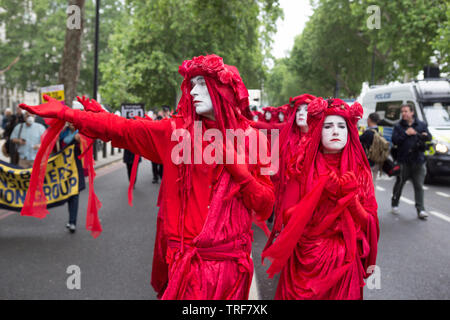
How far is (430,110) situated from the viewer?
508 inches

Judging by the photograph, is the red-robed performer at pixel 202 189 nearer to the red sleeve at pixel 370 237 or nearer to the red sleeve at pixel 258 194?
the red sleeve at pixel 258 194

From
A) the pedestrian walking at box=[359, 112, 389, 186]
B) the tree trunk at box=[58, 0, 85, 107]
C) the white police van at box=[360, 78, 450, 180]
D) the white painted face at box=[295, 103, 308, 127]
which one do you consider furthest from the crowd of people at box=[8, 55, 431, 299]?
the tree trunk at box=[58, 0, 85, 107]

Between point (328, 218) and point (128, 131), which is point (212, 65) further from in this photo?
point (328, 218)

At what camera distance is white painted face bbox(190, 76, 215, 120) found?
8.06 feet

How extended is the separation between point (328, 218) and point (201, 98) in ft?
3.99

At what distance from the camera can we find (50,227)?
6676 millimetres

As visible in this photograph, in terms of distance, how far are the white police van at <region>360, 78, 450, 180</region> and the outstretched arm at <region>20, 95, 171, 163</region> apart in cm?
920

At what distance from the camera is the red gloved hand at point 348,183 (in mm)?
2979

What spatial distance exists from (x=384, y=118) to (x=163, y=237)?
14200mm

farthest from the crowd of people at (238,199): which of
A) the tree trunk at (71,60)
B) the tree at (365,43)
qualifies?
the tree at (365,43)

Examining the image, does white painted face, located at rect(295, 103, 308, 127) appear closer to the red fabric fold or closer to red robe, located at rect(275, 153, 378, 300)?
red robe, located at rect(275, 153, 378, 300)

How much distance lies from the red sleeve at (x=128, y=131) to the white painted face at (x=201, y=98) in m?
0.19

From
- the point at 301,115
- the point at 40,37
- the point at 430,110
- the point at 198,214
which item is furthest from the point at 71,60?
the point at 40,37

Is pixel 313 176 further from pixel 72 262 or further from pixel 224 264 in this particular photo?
pixel 72 262
